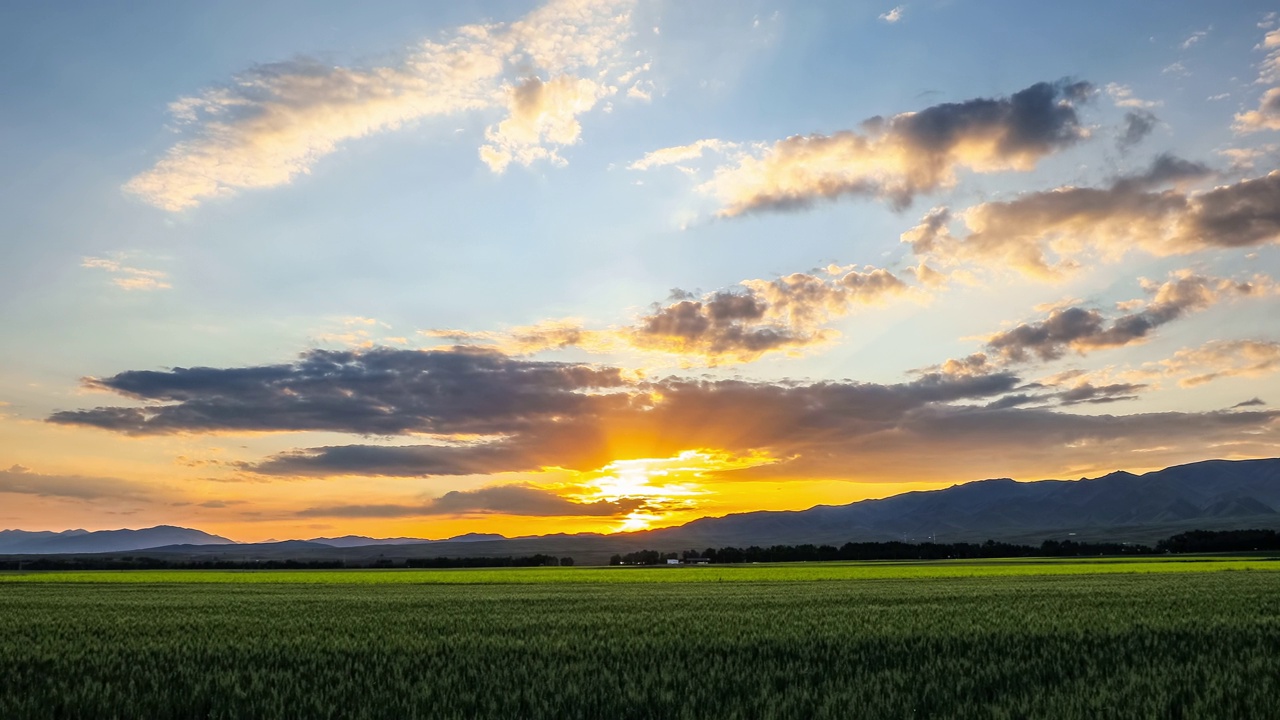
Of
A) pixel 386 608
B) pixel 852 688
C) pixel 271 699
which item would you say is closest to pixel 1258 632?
pixel 852 688

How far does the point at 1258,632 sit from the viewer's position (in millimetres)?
17531

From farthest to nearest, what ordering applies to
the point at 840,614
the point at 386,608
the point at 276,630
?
the point at 386,608 → the point at 840,614 → the point at 276,630

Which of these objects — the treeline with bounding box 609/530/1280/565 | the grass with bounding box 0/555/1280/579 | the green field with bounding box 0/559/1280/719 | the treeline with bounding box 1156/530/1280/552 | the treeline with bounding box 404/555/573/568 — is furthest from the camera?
the treeline with bounding box 404/555/573/568

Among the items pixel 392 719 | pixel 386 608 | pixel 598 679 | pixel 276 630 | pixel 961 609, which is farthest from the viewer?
pixel 386 608

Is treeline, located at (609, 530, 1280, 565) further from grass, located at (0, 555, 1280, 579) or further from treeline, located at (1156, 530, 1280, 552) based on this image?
grass, located at (0, 555, 1280, 579)

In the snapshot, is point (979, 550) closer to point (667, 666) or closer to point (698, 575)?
point (698, 575)

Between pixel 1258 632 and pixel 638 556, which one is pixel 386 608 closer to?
pixel 1258 632

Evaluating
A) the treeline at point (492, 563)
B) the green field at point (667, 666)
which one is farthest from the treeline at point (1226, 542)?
the green field at point (667, 666)

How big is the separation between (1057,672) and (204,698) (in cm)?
1209

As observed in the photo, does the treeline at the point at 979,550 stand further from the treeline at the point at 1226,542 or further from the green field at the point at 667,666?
the green field at the point at 667,666

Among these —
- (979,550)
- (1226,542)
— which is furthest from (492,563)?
(1226,542)

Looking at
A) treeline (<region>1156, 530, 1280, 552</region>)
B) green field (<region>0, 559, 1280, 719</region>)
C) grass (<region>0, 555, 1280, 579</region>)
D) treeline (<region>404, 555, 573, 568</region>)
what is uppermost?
green field (<region>0, 559, 1280, 719</region>)

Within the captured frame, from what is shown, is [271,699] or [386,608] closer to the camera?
[271,699]

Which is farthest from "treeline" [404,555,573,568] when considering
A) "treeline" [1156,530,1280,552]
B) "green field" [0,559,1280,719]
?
"green field" [0,559,1280,719]
